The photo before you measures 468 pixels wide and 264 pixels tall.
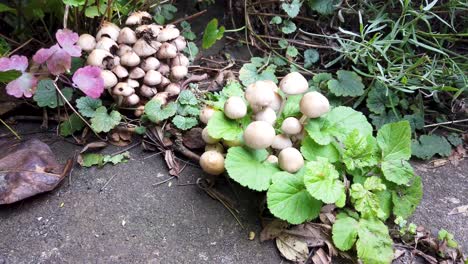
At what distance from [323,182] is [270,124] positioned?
31 centimetres

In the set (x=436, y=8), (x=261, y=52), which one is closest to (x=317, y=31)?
(x=261, y=52)

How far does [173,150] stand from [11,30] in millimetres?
1126

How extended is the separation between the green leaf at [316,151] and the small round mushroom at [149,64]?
76 centimetres

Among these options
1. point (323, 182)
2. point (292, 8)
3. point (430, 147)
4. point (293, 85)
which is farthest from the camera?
point (292, 8)

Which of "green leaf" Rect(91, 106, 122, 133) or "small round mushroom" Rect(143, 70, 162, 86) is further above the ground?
"small round mushroom" Rect(143, 70, 162, 86)

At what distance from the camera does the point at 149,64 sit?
75.1 inches

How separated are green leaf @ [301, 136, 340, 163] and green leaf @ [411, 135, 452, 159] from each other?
24.1 inches

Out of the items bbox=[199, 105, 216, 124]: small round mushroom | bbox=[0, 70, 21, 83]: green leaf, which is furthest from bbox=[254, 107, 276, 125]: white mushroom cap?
bbox=[0, 70, 21, 83]: green leaf

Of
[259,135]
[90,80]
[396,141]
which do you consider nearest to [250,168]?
[259,135]

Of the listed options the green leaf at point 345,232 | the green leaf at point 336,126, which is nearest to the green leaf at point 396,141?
the green leaf at point 336,126

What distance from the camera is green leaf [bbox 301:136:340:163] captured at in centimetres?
168

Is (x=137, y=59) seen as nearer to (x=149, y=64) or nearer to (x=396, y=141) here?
(x=149, y=64)

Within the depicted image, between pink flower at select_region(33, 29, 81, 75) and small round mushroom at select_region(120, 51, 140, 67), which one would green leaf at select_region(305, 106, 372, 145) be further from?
pink flower at select_region(33, 29, 81, 75)

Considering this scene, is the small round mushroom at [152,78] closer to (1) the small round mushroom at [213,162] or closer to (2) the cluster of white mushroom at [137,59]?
(2) the cluster of white mushroom at [137,59]
